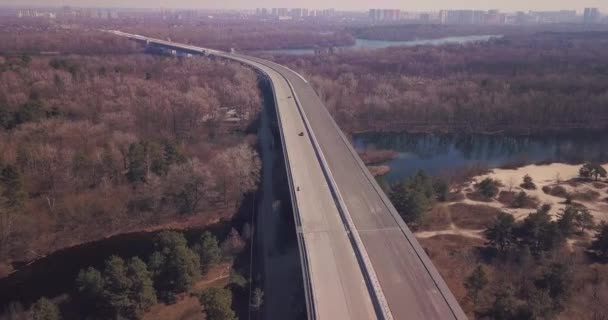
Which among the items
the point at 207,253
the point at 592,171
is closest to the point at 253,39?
the point at 592,171

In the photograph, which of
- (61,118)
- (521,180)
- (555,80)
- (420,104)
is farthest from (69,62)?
Answer: (555,80)

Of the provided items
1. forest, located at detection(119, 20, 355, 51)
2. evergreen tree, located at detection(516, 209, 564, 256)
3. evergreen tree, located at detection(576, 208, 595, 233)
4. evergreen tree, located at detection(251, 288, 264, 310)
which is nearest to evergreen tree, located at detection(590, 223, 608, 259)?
evergreen tree, located at detection(576, 208, 595, 233)

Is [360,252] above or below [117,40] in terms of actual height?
below

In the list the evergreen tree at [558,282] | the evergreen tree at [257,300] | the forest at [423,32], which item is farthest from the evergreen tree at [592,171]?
the forest at [423,32]

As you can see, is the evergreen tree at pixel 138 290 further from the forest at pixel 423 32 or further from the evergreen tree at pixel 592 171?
the forest at pixel 423 32

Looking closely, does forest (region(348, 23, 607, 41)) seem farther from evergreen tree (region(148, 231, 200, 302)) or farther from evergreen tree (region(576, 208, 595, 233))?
evergreen tree (region(148, 231, 200, 302))

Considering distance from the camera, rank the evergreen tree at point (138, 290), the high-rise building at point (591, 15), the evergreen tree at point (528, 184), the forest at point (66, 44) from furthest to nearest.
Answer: the high-rise building at point (591, 15), the forest at point (66, 44), the evergreen tree at point (528, 184), the evergreen tree at point (138, 290)

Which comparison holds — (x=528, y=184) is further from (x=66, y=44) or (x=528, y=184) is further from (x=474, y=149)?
(x=66, y=44)
